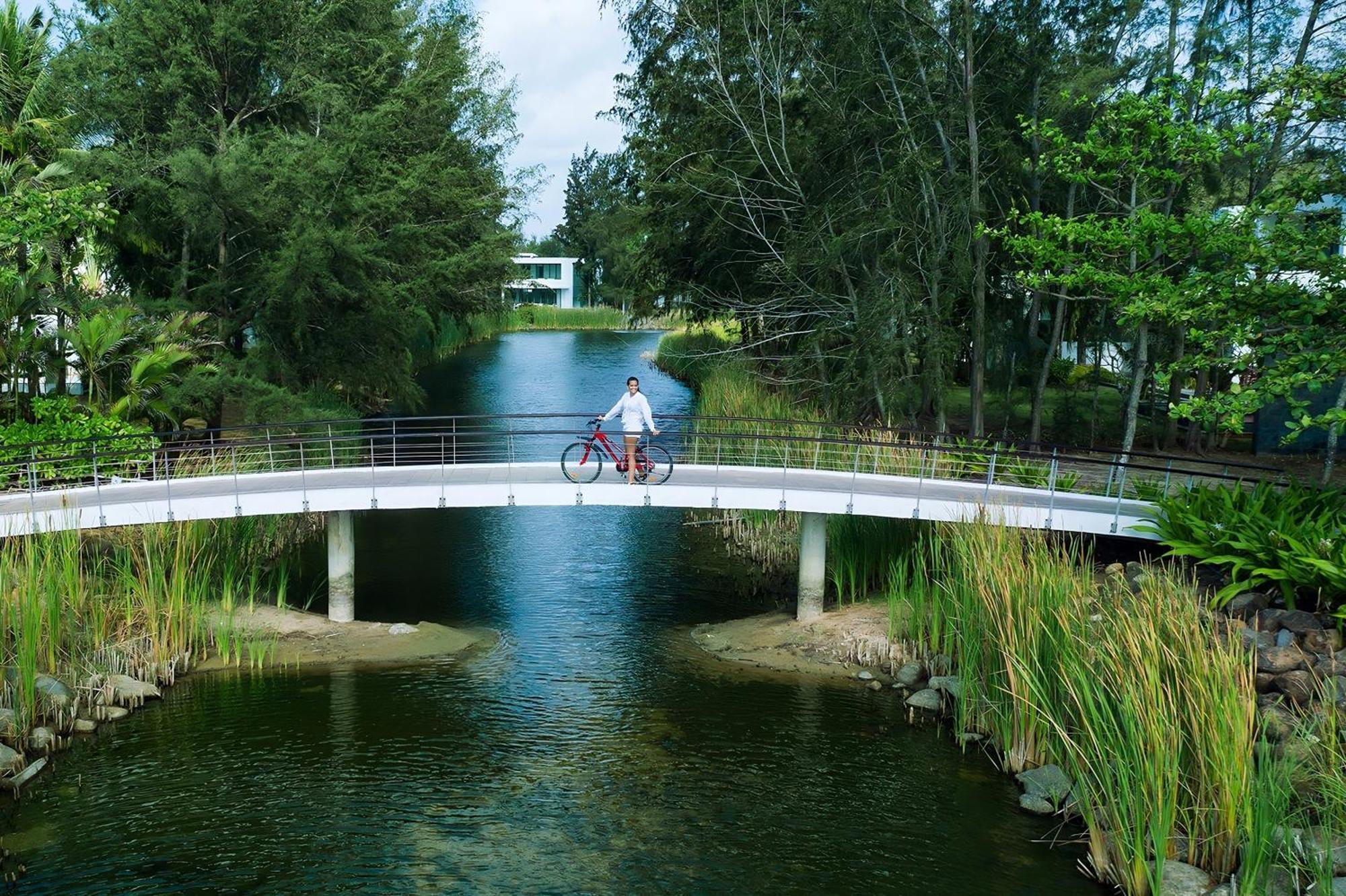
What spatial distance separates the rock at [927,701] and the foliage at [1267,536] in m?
3.60

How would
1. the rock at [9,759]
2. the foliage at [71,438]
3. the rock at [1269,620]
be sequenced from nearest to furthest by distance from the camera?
1. the rock at [9,759]
2. the rock at [1269,620]
3. the foliage at [71,438]

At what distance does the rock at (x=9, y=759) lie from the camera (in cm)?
1276

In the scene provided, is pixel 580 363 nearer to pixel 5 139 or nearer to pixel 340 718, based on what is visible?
pixel 5 139

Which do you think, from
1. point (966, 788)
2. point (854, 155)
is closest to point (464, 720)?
point (966, 788)

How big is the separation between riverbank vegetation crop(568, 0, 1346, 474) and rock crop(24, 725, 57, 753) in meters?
14.2

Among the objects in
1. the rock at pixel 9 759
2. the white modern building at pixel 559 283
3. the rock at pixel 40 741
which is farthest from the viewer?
the white modern building at pixel 559 283

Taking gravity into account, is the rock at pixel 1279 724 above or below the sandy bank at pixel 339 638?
above

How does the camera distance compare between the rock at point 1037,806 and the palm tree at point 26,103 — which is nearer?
the rock at point 1037,806

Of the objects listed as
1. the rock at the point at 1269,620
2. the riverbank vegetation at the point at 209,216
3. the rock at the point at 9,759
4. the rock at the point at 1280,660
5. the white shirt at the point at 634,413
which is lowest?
the rock at the point at 9,759

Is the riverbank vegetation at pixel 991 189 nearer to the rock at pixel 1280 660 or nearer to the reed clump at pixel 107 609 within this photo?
the rock at pixel 1280 660

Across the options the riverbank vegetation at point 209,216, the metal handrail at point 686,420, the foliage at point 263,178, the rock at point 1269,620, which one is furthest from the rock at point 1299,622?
the foliage at point 263,178

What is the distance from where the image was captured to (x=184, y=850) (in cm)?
1153

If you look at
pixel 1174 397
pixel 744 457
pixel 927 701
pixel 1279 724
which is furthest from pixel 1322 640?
pixel 1174 397

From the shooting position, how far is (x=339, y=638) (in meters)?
→ 17.8
